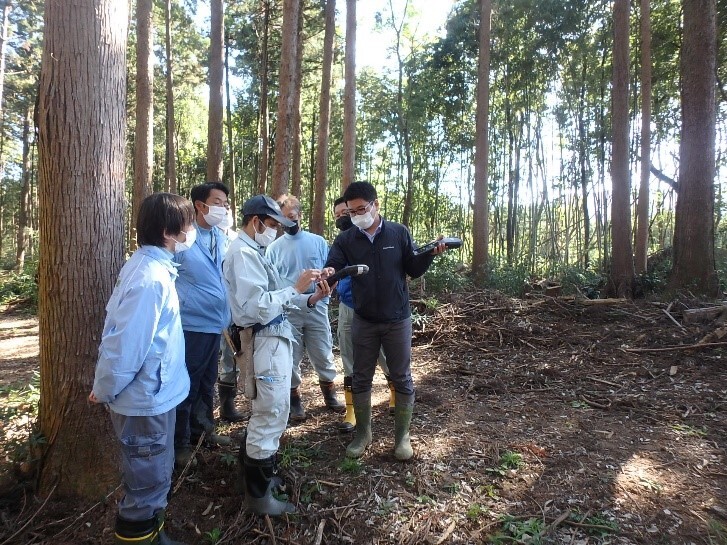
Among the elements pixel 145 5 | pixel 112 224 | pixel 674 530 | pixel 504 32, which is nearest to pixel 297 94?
pixel 145 5

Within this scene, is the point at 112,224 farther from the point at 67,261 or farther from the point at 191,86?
the point at 191,86

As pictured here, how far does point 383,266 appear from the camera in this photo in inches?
129

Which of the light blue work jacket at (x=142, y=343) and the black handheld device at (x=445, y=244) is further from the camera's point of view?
the black handheld device at (x=445, y=244)

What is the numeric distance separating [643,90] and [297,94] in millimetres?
9717

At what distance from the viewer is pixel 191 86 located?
19297 mm

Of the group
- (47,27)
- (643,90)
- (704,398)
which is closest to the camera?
(47,27)

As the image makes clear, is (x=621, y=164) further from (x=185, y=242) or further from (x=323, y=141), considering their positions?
(x=185, y=242)

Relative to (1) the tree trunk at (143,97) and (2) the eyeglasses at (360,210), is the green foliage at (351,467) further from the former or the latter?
(1) the tree trunk at (143,97)

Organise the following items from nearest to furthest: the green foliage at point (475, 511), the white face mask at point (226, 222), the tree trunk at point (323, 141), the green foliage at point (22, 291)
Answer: the green foliage at point (475, 511)
the white face mask at point (226, 222)
the tree trunk at point (323, 141)
the green foliage at point (22, 291)

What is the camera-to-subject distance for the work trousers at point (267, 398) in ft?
8.34

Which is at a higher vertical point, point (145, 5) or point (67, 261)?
point (145, 5)

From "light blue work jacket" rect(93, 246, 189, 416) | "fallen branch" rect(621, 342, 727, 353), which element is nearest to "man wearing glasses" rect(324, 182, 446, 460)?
"light blue work jacket" rect(93, 246, 189, 416)

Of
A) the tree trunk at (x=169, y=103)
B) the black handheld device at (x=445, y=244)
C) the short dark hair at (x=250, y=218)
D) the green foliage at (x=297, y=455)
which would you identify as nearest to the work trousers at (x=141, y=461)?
the green foliage at (x=297, y=455)

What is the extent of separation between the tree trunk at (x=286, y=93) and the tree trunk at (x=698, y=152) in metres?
6.81
